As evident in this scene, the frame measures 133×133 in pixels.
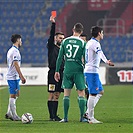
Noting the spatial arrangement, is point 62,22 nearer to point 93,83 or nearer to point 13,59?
point 13,59

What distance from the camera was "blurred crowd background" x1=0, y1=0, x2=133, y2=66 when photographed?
106 feet

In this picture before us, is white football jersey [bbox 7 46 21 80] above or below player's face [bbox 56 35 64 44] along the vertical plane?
below

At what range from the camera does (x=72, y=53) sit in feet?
37.7

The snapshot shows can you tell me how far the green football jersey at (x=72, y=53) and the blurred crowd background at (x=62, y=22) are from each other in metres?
20.1

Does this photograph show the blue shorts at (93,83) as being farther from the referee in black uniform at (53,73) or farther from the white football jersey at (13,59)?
the white football jersey at (13,59)

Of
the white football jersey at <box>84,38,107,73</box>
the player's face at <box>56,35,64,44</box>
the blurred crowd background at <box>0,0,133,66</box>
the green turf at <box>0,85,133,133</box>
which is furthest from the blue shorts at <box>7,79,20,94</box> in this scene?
the blurred crowd background at <box>0,0,133,66</box>

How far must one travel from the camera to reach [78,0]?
3353 cm

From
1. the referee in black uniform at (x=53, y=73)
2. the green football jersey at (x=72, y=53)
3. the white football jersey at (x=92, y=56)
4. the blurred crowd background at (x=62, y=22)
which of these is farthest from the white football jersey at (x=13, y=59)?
the blurred crowd background at (x=62, y=22)

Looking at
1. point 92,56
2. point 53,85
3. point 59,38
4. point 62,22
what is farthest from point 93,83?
point 62,22

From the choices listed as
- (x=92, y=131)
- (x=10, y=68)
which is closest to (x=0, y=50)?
(x=10, y=68)

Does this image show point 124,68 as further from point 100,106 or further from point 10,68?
point 10,68

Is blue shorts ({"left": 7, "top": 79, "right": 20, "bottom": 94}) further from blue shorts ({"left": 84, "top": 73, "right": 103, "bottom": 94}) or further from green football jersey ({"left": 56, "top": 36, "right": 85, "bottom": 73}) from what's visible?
blue shorts ({"left": 84, "top": 73, "right": 103, "bottom": 94})

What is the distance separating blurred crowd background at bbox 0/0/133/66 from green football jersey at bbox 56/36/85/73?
20133 millimetres

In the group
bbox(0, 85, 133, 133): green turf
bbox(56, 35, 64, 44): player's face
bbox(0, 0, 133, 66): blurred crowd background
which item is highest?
bbox(0, 0, 133, 66): blurred crowd background
